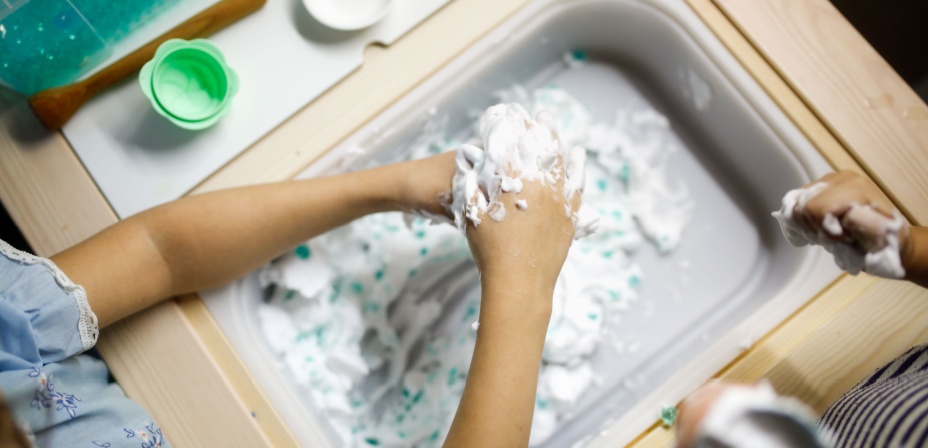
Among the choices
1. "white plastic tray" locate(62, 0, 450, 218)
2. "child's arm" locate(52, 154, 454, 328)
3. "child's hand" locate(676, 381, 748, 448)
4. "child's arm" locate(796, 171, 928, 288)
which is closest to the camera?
"child's hand" locate(676, 381, 748, 448)

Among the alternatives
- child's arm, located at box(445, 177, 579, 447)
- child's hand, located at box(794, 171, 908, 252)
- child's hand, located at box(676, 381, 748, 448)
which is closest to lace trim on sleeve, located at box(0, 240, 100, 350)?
child's arm, located at box(445, 177, 579, 447)

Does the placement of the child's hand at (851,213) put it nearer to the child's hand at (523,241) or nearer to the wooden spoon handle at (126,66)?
the child's hand at (523,241)

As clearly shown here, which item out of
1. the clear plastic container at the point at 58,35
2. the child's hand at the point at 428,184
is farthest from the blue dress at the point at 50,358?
the child's hand at the point at 428,184

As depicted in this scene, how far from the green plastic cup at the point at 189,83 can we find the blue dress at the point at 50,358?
9.2 inches

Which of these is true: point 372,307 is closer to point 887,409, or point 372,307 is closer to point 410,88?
point 410,88

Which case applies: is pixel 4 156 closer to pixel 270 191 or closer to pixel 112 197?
pixel 112 197

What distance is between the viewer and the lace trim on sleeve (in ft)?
2.16

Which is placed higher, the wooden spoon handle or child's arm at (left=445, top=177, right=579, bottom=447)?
the wooden spoon handle

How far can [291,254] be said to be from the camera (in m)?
0.88

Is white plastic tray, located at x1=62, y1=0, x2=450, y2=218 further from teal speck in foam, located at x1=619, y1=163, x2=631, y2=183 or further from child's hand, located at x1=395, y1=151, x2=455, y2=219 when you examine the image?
teal speck in foam, located at x1=619, y1=163, x2=631, y2=183

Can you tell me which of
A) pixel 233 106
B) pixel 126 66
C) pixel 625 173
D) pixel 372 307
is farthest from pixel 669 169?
pixel 126 66

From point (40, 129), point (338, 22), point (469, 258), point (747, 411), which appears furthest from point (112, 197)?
point (747, 411)

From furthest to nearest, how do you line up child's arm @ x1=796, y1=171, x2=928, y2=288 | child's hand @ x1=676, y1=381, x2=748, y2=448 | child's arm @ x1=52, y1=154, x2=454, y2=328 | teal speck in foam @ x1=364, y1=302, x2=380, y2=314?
1. teal speck in foam @ x1=364, y1=302, x2=380, y2=314
2. child's arm @ x1=52, y1=154, x2=454, y2=328
3. child's arm @ x1=796, y1=171, x2=928, y2=288
4. child's hand @ x1=676, y1=381, x2=748, y2=448

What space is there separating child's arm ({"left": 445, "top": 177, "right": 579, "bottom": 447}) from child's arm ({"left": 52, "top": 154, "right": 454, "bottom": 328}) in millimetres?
102
